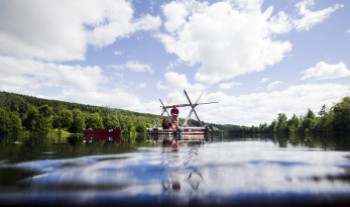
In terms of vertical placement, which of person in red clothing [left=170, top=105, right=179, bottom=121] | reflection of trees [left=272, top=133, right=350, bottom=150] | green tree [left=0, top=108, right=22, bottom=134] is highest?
person in red clothing [left=170, top=105, right=179, bottom=121]

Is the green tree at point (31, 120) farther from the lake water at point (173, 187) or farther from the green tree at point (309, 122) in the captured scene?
the green tree at point (309, 122)

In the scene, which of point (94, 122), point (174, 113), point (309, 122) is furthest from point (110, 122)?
point (309, 122)

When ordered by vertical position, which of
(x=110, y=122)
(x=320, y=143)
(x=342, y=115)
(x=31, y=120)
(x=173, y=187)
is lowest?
(x=320, y=143)

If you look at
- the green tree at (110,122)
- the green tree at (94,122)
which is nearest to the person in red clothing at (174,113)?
the green tree at (94,122)

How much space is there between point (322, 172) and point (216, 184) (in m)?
6.74

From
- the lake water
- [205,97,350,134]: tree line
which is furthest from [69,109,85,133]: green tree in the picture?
the lake water

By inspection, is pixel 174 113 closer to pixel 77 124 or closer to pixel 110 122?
pixel 110 122

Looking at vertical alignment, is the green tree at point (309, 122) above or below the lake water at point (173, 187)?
above

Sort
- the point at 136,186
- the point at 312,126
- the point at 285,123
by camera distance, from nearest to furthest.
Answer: the point at 136,186, the point at 312,126, the point at 285,123

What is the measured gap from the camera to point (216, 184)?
10953mm

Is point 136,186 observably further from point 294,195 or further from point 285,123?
point 285,123

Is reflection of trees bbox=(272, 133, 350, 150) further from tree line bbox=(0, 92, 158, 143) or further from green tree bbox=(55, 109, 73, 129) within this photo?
green tree bbox=(55, 109, 73, 129)

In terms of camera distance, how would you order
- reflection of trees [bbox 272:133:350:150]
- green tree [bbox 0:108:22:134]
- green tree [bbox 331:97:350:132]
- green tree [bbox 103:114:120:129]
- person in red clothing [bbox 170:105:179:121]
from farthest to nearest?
green tree [bbox 103:114:120:129] → green tree [bbox 0:108:22:134] → green tree [bbox 331:97:350:132] → person in red clothing [bbox 170:105:179:121] → reflection of trees [bbox 272:133:350:150]

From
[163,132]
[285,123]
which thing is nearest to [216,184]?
[163,132]
